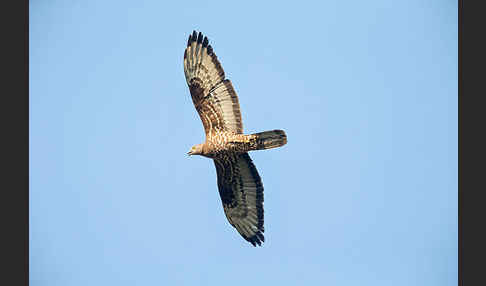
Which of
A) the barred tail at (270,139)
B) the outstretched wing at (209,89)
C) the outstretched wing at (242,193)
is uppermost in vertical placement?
the outstretched wing at (209,89)

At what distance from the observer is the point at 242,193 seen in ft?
47.3

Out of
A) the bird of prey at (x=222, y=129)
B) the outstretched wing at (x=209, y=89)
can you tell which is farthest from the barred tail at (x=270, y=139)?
the outstretched wing at (x=209, y=89)

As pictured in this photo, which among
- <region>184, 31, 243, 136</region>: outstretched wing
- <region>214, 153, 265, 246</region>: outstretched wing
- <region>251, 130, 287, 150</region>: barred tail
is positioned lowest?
<region>214, 153, 265, 246</region>: outstretched wing

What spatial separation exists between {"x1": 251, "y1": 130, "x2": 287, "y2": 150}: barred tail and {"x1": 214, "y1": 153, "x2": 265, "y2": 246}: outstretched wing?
666 mm

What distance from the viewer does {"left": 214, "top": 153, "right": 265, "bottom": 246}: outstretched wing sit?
14117 mm

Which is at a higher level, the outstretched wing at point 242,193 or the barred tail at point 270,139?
the barred tail at point 270,139

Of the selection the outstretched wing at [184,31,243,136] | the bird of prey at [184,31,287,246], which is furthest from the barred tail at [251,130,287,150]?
the outstretched wing at [184,31,243,136]

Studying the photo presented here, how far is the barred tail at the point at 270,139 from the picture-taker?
13305 mm

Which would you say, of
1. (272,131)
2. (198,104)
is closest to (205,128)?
(198,104)

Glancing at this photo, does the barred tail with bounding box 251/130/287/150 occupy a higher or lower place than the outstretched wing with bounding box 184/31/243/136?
lower

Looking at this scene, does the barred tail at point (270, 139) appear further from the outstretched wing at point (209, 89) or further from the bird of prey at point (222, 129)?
the outstretched wing at point (209, 89)

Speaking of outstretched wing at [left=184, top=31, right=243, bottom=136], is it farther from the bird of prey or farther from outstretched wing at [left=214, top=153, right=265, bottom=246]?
outstretched wing at [left=214, top=153, right=265, bottom=246]

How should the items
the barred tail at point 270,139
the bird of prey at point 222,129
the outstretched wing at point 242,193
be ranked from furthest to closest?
the outstretched wing at point 242,193 < the bird of prey at point 222,129 < the barred tail at point 270,139

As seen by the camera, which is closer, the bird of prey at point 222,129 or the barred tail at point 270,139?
the barred tail at point 270,139
